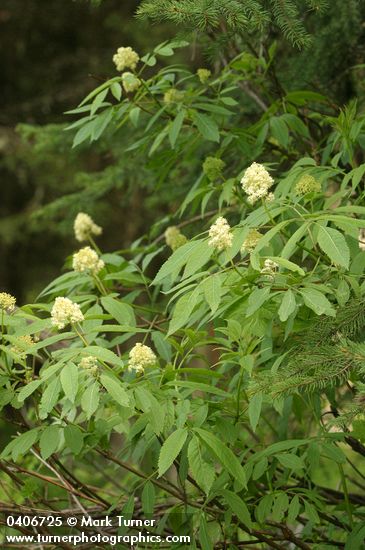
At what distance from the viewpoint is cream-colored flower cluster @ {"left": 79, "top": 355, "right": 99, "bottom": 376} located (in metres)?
2.46

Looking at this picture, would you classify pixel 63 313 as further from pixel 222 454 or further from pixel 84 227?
pixel 84 227

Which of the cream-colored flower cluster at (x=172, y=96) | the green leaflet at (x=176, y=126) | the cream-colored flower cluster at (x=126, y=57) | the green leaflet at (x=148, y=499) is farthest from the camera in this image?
the cream-colored flower cluster at (x=172, y=96)

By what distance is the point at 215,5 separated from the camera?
268 cm

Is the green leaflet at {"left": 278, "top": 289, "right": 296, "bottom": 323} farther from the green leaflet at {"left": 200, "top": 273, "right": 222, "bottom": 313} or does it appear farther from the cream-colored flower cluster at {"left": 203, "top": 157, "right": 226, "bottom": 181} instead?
the cream-colored flower cluster at {"left": 203, "top": 157, "right": 226, "bottom": 181}

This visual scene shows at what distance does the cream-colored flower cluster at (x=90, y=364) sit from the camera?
246 centimetres

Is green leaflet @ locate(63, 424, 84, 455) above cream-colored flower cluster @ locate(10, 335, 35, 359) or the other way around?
the other way around

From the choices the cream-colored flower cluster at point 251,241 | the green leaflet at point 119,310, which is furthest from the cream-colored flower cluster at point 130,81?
the cream-colored flower cluster at point 251,241

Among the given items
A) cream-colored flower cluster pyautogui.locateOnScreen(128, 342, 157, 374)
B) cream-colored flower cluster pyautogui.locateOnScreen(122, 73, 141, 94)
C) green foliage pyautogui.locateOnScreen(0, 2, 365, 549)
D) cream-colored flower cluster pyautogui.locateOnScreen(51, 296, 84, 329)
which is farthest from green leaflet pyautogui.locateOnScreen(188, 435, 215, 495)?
cream-colored flower cluster pyautogui.locateOnScreen(122, 73, 141, 94)

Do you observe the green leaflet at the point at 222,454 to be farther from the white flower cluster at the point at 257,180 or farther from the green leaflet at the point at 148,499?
the white flower cluster at the point at 257,180

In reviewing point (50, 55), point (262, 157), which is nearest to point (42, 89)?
point (50, 55)

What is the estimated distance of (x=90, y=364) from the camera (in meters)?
2.48

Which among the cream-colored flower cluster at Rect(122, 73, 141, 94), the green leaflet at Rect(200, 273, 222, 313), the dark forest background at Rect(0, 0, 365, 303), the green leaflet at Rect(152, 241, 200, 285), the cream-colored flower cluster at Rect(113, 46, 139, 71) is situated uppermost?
the dark forest background at Rect(0, 0, 365, 303)

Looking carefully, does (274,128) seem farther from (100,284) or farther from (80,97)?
(80,97)

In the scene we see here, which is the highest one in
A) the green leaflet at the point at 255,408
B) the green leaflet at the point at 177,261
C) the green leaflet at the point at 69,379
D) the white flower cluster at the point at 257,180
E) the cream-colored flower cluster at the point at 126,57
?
the cream-colored flower cluster at the point at 126,57
